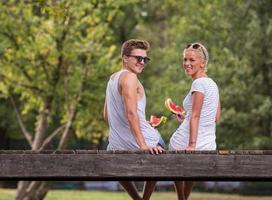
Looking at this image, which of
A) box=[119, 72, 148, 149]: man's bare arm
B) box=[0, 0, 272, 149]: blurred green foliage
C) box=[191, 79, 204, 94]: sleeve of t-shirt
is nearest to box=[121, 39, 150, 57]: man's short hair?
box=[119, 72, 148, 149]: man's bare arm

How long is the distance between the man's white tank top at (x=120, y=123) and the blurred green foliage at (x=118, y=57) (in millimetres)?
8026

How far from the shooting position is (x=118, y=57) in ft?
77.5

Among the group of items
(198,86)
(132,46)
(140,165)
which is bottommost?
(140,165)

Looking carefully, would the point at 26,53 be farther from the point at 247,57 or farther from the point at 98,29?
the point at 247,57

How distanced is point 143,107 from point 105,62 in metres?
15.7

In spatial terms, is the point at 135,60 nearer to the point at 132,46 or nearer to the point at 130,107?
the point at 132,46

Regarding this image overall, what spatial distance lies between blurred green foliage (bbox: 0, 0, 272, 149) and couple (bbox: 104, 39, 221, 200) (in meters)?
8.04

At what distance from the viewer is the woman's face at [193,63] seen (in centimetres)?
692

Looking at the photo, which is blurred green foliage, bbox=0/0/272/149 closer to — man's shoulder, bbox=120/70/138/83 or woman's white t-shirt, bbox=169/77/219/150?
woman's white t-shirt, bbox=169/77/219/150

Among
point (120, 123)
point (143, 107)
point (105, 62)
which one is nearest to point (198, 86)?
point (143, 107)

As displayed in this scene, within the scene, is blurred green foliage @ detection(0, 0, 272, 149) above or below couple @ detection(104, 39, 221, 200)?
below

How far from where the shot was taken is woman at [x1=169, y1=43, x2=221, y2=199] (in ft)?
22.1

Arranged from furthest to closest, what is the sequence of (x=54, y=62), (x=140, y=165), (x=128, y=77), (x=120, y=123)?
(x=54, y=62) < (x=120, y=123) < (x=128, y=77) < (x=140, y=165)

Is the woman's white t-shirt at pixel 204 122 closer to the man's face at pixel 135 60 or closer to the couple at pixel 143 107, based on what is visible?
the couple at pixel 143 107
